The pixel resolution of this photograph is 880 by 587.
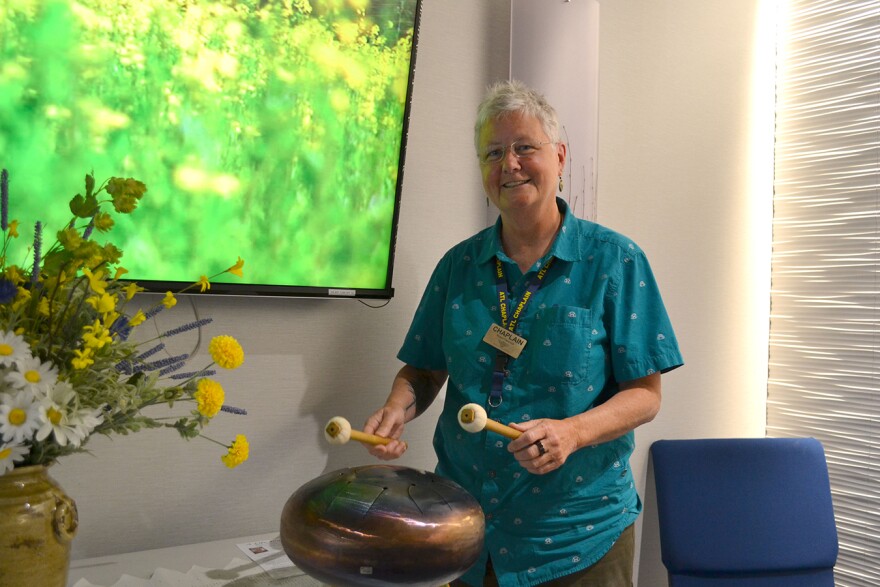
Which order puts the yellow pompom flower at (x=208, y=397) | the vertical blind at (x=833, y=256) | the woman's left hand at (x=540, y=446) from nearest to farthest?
the yellow pompom flower at (x=208, y=397), the woman's left hand at (x=540, y=446), the vertical blind at (x=833, y=256)

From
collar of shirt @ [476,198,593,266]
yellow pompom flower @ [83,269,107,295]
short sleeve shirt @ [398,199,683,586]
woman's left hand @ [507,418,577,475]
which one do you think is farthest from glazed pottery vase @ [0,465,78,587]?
collar of shirt @ [476,198,593,266]

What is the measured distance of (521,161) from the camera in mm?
1656

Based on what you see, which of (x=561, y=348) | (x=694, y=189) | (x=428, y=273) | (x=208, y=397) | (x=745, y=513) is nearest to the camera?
(x=208, y=397)

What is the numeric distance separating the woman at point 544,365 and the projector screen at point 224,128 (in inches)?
12.5

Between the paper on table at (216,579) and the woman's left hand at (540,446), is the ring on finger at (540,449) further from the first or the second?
the paper on table at (216,579)

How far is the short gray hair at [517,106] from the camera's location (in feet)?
5.44

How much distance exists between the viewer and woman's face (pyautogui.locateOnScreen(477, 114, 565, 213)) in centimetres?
165

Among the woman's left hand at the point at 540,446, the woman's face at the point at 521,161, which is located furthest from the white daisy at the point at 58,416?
the woman's face at the point at 521,161

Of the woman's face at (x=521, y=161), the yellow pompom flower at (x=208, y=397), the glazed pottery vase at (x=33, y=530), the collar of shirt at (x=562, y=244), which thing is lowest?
the glazed pottery vase at (x=33, y=530)

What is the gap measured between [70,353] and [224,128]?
2.68 feet

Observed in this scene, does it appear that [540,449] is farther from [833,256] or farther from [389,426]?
[833,256]

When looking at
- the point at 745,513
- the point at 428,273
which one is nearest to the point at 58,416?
the point at 428,273

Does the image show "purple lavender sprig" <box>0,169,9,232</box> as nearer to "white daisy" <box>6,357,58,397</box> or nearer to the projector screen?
"white daisy" <box>6,357,58,397</box>

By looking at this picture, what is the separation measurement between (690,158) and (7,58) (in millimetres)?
2178
